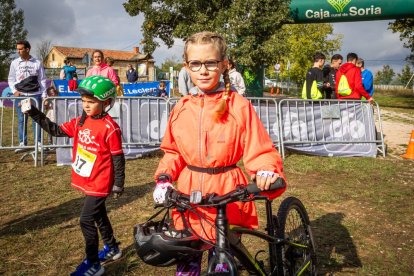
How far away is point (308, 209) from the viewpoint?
191 inches

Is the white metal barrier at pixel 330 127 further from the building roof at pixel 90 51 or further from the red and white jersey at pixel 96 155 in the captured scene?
the building roof at pixel 90 51

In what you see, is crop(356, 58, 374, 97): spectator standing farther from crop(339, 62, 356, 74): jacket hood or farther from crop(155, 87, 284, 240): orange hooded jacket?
crop(155, 87, 284, 240): orange hooded jacket

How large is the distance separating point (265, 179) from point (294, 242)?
96cm

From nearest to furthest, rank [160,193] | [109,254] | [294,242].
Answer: [160,193], [294,242], [109,254]

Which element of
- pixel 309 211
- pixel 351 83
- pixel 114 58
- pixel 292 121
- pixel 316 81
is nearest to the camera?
pixel 309 211

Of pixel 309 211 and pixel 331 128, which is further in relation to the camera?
pixel 331 128

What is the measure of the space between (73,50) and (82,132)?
72.1 meters

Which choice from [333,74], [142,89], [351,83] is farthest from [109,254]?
[142,89]

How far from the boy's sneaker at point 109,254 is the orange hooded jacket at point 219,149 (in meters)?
1.63

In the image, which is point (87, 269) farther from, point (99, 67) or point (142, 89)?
point (142, 89)

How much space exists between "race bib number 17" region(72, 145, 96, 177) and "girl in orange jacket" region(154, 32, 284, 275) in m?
1.31

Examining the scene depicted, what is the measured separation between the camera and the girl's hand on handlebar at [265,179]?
173 cm

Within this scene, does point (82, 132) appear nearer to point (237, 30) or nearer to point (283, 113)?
point (283, 113)

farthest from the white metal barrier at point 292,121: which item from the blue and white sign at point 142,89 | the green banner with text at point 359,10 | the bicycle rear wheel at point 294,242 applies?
the blue and white sign at point 142,89
